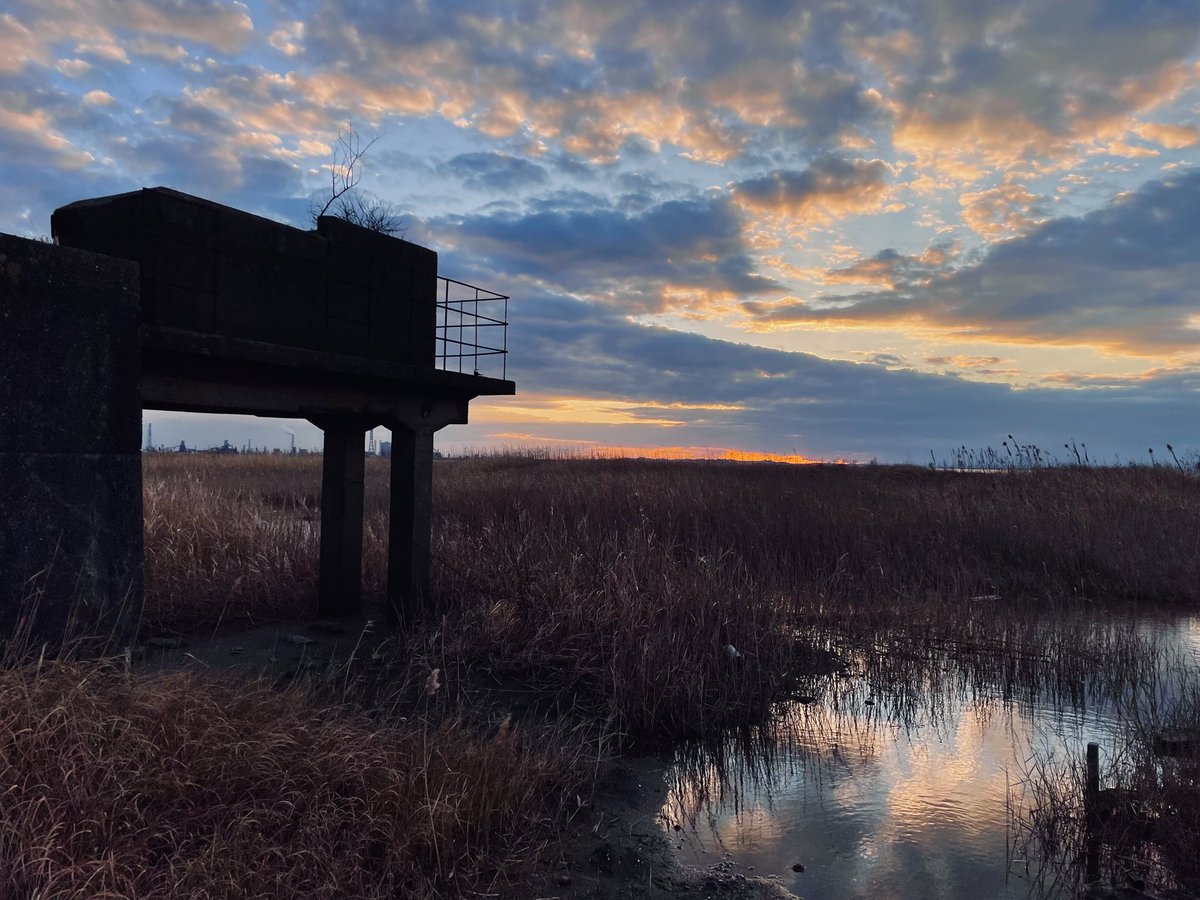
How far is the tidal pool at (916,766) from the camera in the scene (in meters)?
5.35

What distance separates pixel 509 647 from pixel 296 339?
14.4 feet

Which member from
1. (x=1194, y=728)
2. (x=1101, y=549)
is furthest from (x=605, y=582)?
(x=1101, y=549)

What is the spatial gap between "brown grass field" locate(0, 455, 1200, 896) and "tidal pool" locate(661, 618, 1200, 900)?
1.20 ft

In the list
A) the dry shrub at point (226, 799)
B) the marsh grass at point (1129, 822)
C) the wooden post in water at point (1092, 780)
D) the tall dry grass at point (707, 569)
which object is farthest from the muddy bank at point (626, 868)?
the wooden post in water at point (1092, 780)

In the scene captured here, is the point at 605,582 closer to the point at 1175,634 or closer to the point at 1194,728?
the point at 1194,728

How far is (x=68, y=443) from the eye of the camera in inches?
247

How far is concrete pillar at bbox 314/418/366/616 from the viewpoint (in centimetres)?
1109

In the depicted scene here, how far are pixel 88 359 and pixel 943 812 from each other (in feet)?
25.3

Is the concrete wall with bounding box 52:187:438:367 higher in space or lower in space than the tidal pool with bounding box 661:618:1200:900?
higher

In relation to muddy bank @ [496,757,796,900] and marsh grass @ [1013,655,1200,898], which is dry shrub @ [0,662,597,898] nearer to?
muddy bank @ [496,757,796,900]

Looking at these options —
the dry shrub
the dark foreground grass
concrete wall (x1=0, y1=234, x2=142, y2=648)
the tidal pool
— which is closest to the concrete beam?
concrete wall (x1=0, y1=234, x2=142, y2=648)

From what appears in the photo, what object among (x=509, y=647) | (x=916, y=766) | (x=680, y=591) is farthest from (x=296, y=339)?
(x=916, y=766)

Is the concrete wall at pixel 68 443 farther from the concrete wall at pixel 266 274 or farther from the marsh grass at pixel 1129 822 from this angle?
the marsh grass at pixel 1129 822

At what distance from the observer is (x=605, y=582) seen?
9609 mm
